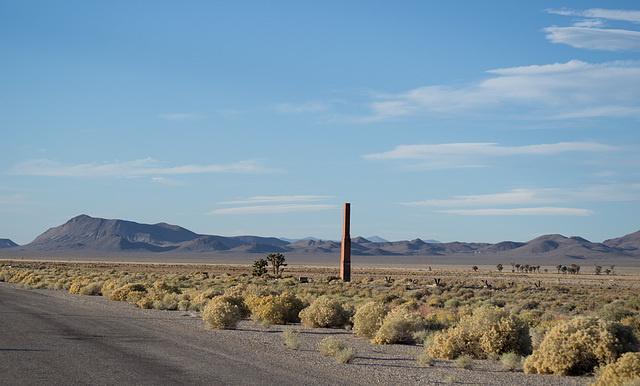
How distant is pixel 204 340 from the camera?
1825cm

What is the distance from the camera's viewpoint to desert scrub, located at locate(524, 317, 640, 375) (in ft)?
42.3

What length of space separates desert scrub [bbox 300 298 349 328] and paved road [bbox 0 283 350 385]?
3.57 m

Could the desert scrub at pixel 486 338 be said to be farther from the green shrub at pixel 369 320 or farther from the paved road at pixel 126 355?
the paved road at pixel 126 355

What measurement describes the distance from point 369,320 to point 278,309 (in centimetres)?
525

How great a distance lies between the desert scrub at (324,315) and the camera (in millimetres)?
21719

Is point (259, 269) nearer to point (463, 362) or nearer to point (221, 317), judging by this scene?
point (221, 317)

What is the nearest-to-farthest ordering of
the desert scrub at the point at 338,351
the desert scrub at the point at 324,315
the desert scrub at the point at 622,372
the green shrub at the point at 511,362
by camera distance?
the desert scrub at the point at 622,372
the green shrub at the point at 511,362
the desert scrub at the point at 338,351
the desert scrub at the point at 324,315

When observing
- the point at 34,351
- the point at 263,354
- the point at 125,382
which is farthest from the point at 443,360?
the point at 34,351

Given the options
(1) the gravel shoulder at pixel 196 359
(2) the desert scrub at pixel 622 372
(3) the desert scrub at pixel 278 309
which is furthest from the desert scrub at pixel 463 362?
(3) the desert scrub at pixel 278 309

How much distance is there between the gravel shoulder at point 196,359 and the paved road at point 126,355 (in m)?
0.02

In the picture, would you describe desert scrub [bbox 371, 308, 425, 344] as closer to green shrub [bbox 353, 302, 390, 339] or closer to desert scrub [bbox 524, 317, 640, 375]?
green shrub [bbox 353, 302, 390, 339]

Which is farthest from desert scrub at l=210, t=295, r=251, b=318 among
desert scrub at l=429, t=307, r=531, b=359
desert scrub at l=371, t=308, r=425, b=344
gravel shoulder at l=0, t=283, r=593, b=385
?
desert scrub at l=429, t=307, r=531, b=359

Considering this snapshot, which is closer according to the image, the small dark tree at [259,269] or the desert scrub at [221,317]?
the desert scrub at [221,317]

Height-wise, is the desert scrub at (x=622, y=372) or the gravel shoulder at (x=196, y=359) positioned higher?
the desert scrub at (x=622, y=372)
